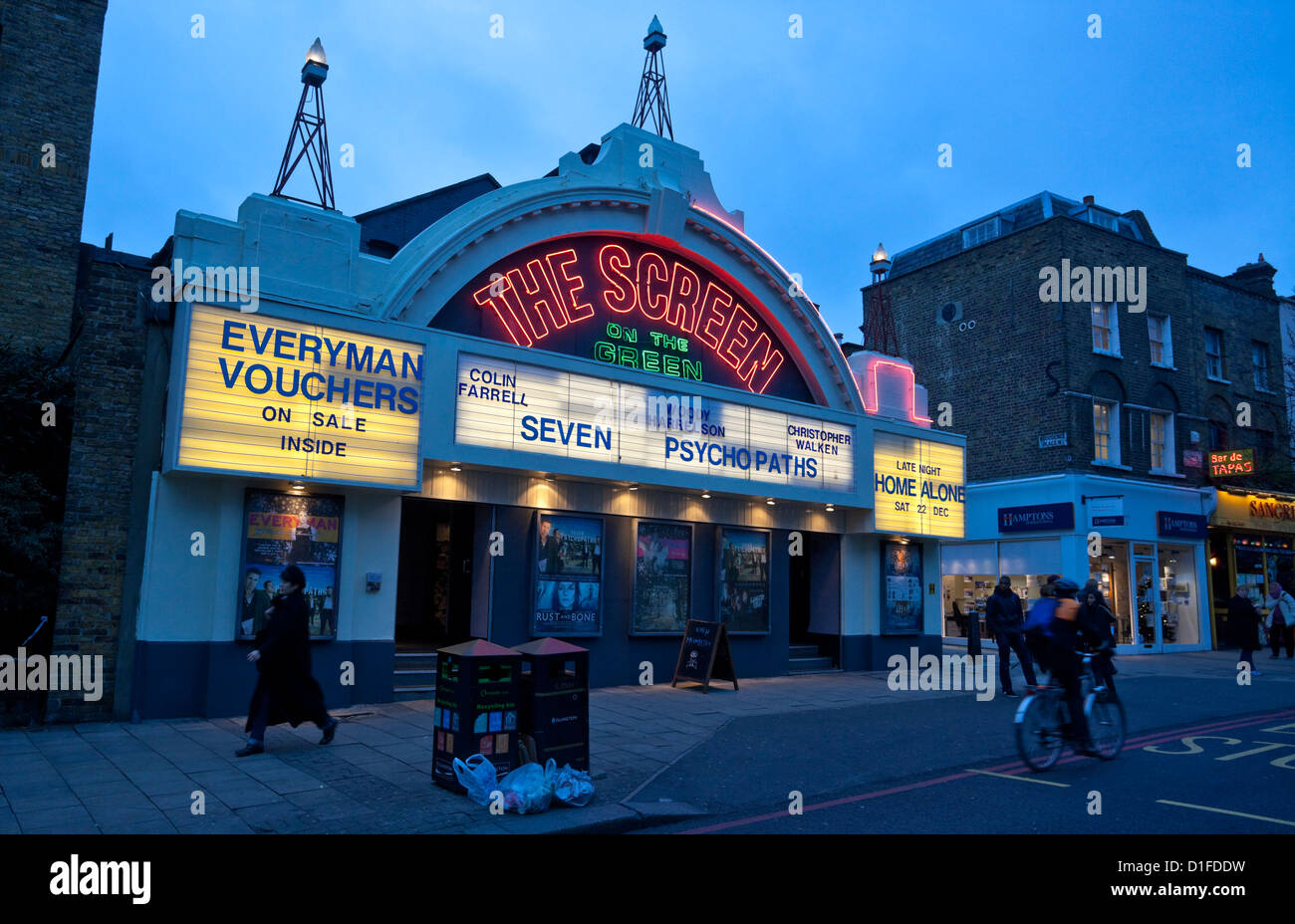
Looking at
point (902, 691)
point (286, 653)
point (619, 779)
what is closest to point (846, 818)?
point (619, 779)

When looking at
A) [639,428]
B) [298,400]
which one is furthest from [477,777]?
[639,428]

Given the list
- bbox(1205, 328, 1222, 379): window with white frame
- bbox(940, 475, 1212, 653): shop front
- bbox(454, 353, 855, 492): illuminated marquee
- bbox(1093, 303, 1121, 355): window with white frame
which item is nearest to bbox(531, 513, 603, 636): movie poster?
bbox(454, 353, 855, 492): illuminated marquee

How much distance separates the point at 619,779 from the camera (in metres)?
8.28

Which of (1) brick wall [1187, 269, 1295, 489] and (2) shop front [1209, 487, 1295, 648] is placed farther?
(1) brick wall [1187, 269, 1295, 489]

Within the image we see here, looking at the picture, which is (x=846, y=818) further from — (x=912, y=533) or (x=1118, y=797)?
(x=912, y=533)

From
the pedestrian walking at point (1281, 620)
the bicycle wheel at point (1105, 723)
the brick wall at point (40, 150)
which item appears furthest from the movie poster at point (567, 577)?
the pedestrian walking at point (1281, 620)

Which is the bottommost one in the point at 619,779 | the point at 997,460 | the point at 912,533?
the point at 619,779

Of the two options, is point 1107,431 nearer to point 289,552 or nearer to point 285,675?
point 289,552

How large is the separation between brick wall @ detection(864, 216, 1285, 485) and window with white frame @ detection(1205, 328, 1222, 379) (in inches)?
14.7

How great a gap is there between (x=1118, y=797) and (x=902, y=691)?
7.69 metres

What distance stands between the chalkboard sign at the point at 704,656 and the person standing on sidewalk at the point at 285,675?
6.51m

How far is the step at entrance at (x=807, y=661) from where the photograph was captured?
679 inches

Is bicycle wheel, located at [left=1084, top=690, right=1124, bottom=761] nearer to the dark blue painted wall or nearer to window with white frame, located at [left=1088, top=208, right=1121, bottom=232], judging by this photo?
the dark blue painted wall

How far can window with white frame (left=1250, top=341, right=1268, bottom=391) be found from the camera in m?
29.0
